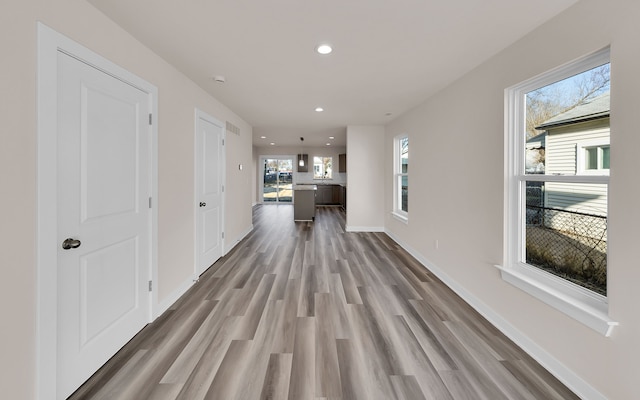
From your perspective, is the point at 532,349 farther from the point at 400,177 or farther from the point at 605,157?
the point at 400,177

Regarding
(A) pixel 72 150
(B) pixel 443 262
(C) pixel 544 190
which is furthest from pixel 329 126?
(A) pixel 72 150

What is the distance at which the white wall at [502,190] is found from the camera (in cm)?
138

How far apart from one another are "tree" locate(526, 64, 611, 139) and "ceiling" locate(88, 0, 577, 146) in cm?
47

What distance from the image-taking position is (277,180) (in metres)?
11.5

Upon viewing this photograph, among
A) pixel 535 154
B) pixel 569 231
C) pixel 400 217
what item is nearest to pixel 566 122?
pixel 535 154

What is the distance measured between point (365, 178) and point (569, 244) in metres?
4.23

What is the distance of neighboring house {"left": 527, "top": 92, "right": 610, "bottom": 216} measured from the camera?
159cm

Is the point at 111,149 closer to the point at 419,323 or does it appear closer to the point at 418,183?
the point at 419,323

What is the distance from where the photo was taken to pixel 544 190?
202 cm

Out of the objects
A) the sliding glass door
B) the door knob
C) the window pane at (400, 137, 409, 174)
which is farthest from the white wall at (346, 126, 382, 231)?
the sliding glass door

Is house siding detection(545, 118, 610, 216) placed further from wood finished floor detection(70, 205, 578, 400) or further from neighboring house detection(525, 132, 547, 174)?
wood finished floor detection(70, 205, 578, 400)

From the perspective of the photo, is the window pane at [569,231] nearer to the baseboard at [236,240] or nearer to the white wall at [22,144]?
the white wall at [22,144]

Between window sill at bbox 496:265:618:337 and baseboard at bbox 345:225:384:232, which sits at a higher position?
window sill at bbox 496:265:618:337

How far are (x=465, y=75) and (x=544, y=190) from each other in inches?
60.4
